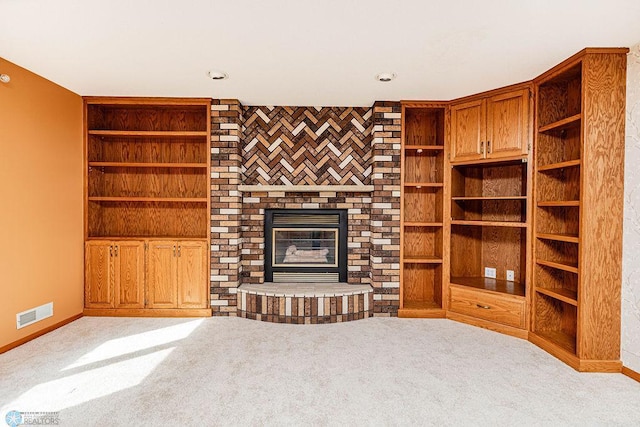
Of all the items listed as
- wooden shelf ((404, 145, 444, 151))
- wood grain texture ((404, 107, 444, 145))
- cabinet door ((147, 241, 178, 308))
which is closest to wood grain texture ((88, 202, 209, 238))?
cabinet door ((147, 241, 178, 308))

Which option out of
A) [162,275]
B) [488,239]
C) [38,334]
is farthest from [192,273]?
[488,239]

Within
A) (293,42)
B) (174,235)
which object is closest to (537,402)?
(293,42)

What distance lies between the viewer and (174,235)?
380 cm

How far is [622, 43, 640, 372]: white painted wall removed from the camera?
2283mm

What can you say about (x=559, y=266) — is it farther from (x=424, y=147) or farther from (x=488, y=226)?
(x=424, y=147)

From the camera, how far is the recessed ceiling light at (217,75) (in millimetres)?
2781

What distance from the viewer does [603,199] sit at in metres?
2.38

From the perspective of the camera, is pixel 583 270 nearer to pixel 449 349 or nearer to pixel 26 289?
pixel 449 349

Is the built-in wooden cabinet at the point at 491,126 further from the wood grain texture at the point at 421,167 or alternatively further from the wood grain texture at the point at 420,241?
the wood grain texture at the point at 420,241

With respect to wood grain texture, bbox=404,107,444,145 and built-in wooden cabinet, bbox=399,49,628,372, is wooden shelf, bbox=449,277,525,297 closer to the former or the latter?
built-in wooden cabinet, bbox=399,49,628,372

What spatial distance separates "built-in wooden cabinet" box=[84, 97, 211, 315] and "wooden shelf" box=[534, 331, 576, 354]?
324 cm

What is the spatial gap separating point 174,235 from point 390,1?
3205mm

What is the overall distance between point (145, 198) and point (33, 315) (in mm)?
1389

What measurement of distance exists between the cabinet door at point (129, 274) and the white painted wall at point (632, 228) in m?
4.24
